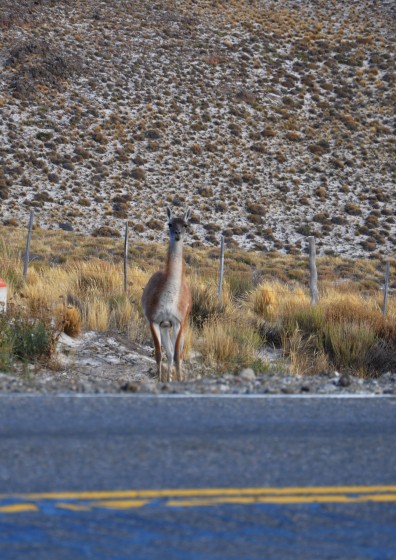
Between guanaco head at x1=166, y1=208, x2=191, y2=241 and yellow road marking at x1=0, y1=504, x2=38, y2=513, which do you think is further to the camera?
guanaco head at x1=166, y1=208, x2=191, y2=241

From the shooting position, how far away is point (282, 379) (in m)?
8.80

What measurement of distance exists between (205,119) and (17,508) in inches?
1916

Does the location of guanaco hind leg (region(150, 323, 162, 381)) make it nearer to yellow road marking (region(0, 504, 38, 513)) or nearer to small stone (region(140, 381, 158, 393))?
small stone (region(140, 381, 158, 393))

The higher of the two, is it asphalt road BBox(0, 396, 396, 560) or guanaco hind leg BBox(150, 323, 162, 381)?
guanaco hind leg BBox(150, 323, 162, 381)

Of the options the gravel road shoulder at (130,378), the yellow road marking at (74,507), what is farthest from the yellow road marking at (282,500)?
the gravel road shoulder at (130,378)

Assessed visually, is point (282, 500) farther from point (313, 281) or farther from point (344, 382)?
point (313, 281)

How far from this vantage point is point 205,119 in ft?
171

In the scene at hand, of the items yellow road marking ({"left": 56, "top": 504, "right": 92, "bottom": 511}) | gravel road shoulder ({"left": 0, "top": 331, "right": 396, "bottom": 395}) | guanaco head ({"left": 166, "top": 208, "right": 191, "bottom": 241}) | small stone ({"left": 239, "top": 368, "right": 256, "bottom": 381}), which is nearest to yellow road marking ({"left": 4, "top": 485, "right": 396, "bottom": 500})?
yellow road marking ({"left": 56, "top": 504, "right": 92, "bottom": 511})

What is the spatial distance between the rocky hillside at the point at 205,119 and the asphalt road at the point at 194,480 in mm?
35503

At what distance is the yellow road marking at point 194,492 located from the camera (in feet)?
14.6

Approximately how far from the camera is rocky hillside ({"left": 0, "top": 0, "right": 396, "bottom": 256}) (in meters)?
44.4

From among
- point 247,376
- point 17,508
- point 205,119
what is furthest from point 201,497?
point 205,119

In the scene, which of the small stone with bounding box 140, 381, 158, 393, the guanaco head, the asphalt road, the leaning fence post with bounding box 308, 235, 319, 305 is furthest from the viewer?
the leaning fence post with bounding box 308, 235, 319, 305

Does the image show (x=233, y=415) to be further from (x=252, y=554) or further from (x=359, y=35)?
(x=359, y=35)
